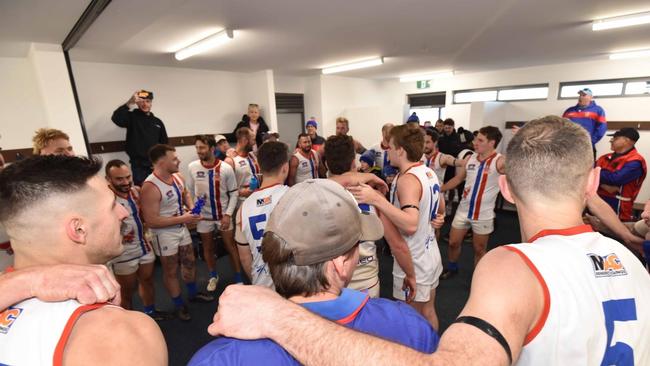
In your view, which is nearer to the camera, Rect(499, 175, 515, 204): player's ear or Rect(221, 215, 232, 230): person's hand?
Rect(499, 175, 515, 204): player's ear

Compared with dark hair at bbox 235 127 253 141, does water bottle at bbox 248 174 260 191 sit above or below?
below

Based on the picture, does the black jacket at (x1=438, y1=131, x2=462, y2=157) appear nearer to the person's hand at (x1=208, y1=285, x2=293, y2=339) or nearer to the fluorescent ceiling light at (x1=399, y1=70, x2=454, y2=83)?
the fluorescent ceiling light at (x1=399, y1=70, x2=454, y2=83)

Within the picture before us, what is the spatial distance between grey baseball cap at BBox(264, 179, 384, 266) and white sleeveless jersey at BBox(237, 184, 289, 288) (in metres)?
1.22

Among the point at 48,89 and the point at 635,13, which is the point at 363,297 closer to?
the point at 48,89

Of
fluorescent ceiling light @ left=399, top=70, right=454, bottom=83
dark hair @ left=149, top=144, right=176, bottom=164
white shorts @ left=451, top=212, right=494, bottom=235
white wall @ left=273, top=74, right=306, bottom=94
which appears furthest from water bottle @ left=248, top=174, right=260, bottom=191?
fluorescent ceiling light @ left=399, top=70, right=454, bottom=83

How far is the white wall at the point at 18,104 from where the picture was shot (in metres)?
4.34

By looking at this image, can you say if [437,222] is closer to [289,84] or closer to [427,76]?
[289,84]

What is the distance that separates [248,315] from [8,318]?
0.66 m

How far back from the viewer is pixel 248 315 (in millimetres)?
652

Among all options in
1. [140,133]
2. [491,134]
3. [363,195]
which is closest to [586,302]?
[363,195]

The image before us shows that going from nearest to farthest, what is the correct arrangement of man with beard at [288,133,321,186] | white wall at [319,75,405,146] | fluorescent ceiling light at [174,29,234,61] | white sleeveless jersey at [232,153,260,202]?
fluorescent ceiling light at [174,29,234,61] → white sleeveless jersey at [232,153,260,202] → man with beard at [288,133,321,186] → white wall at [319,75,405,146]

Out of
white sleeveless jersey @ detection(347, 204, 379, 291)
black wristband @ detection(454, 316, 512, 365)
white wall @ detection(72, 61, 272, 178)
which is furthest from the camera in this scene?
white wall @ detection(72, 61, 272, 178)

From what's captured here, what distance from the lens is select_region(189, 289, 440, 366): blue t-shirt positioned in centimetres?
63

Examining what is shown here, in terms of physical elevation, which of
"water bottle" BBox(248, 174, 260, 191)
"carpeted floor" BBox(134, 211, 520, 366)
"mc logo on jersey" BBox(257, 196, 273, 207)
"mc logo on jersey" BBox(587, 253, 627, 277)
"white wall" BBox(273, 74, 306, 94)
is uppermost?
"white wall" BBox(273, 74, 306, 94)
